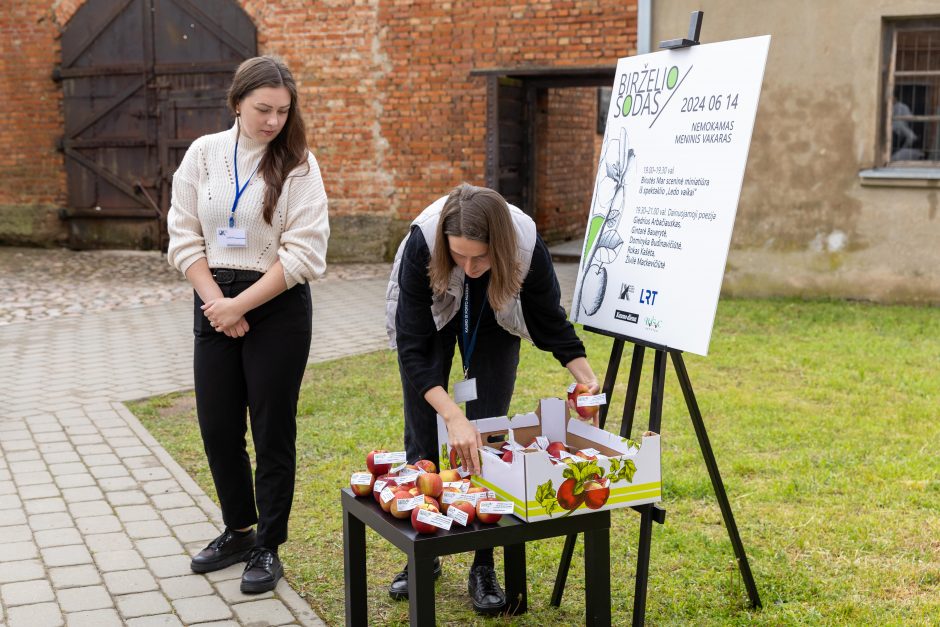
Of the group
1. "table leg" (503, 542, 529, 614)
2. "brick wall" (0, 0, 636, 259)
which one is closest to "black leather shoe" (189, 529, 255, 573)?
"table leg" (503, 542, 529, 614)

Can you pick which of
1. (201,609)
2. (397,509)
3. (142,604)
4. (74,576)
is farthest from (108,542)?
(397,509)

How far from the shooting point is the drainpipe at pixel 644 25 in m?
11.0

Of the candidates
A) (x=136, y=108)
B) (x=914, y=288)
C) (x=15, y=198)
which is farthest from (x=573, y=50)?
(x=15, y=198)

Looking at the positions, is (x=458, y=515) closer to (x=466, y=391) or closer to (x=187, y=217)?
(x=466, y=391)

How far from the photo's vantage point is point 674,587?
13.5 feet

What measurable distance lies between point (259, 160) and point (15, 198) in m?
13.1

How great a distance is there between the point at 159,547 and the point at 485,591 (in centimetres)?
155

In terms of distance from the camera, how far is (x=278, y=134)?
4012mm

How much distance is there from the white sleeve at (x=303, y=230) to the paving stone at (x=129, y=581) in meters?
1.34

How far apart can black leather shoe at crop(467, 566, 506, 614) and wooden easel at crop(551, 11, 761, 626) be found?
8.3 inches

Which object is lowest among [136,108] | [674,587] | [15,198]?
[674,587]

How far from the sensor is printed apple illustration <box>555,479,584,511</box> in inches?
122

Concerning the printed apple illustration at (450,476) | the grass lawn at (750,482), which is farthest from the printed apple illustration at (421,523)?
the grass lawn at (750,482)

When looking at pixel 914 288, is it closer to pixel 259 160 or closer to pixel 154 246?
pixel 259 160
